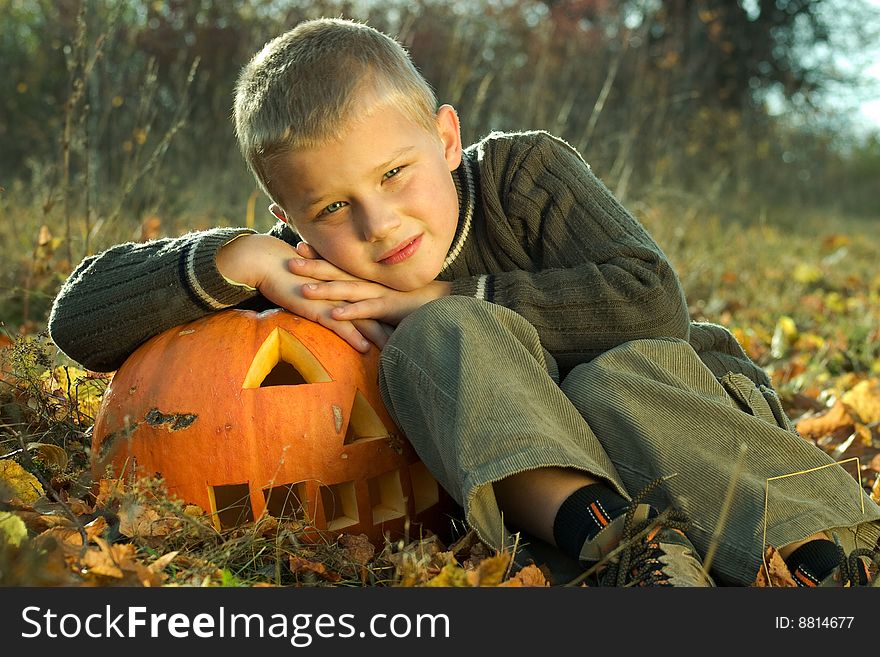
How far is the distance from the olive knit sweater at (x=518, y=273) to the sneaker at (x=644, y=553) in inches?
20.8

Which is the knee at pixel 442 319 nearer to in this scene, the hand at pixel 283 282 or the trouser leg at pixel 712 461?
the hand at pixel 283 282

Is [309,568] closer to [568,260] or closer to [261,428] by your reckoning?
[261,428]

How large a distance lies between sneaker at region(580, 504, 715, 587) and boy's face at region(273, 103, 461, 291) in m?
0.77

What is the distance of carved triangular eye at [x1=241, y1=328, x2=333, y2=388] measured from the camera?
2.12 meters

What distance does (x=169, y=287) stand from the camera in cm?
220

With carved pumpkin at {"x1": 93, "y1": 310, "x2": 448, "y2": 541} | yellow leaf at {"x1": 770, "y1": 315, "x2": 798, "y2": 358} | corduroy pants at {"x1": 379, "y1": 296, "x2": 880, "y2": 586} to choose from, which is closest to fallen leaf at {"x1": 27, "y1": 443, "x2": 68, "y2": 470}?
carved pumpkin at {"x1": 93, "y1": 310, "x2": 448, "y2": 541}

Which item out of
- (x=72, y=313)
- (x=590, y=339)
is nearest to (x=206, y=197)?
(x=72, y=313)

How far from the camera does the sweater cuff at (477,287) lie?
2.22 meters

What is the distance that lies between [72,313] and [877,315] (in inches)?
172

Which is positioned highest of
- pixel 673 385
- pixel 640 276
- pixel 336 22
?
pixel 336 22

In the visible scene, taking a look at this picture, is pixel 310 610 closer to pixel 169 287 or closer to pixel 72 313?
pixel 169 287

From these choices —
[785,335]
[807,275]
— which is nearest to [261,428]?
[785,335]

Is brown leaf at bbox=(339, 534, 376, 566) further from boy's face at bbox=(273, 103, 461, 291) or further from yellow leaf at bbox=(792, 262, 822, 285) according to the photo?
yellow leaf at bbox=(792, 262, 822, 285)

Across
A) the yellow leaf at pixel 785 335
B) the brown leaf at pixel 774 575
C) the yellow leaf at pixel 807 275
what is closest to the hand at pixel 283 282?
the brown leaf at pixel 774 575
